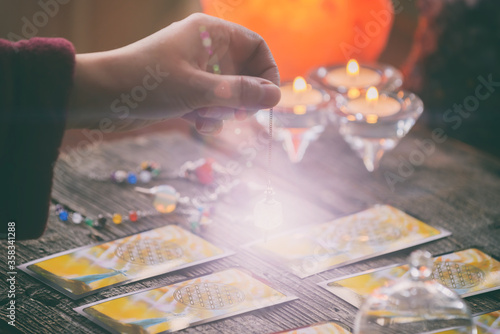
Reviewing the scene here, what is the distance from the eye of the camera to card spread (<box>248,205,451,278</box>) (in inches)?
38.7

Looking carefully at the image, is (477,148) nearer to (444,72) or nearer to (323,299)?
(444,72)

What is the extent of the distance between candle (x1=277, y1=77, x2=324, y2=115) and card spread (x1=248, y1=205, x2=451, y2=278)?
0.24m

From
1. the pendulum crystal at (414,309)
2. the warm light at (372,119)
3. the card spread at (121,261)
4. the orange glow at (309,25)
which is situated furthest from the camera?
the orange glow at (309,25)

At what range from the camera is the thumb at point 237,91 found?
3.05 feet

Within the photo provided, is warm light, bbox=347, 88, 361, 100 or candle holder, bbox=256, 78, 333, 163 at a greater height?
warm light, bbox=347, 88, 361, 100

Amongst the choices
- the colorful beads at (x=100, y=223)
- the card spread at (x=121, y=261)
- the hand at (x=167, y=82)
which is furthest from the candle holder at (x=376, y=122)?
the colorful beads at (x=100, y=223)

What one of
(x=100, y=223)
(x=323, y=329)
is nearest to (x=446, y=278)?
(x=323, y=329)

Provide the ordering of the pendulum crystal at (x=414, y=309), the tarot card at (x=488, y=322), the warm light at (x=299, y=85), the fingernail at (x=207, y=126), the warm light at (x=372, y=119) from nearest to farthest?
the pendulum crystal at (x=414, y=309) → the tarot card at (x=488, y=322) → the fingernail at (x=207, y=126) → the warm light at (x=372, y=119) → the warm light at (x=299, y=85)

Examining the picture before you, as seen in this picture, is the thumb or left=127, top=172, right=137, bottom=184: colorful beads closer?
the thumb

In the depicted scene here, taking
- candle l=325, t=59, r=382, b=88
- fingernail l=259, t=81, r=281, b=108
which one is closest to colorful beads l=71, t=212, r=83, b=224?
fingernail l=259, t=81, r=281, b=108

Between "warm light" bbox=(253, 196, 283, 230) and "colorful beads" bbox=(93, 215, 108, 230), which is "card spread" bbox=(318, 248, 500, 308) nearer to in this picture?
"warm light" bbox=(253, 196, 283, 230)

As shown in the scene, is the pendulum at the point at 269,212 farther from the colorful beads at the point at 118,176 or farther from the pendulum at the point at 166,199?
the colorful beads at the point at 118,176

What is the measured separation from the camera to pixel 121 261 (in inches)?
38.1

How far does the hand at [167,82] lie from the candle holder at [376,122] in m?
0.25
